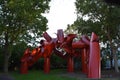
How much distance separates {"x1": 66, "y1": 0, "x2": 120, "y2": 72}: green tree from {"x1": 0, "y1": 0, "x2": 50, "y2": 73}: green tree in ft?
13.4

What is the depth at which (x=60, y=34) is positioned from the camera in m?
30.9

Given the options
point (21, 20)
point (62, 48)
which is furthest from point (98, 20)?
point (21, 20)

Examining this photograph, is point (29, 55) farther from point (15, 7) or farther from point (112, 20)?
point (112, 20)

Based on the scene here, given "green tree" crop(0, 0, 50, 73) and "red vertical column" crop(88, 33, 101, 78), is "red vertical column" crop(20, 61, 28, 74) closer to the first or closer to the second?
"green tree" crop(0, 0, 50, 73)

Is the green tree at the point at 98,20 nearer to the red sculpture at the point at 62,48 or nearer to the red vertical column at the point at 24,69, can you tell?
the red sculpture at the point at 62,48

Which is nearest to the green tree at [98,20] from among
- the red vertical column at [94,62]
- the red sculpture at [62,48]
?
the red sculpture at [62,48]

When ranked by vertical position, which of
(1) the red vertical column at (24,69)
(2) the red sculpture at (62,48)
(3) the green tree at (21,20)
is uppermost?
(3) the green tree at (21,20)

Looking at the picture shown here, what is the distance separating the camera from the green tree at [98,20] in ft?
107

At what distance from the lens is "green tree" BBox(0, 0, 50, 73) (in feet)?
97.3

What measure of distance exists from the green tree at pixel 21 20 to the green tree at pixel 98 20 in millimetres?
4075

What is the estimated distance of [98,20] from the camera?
34531mm

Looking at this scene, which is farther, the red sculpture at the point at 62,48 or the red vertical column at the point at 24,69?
the red vertical column at the point at 24,69

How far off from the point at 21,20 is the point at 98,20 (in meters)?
9.03

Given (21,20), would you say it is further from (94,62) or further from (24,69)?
(94,62)
